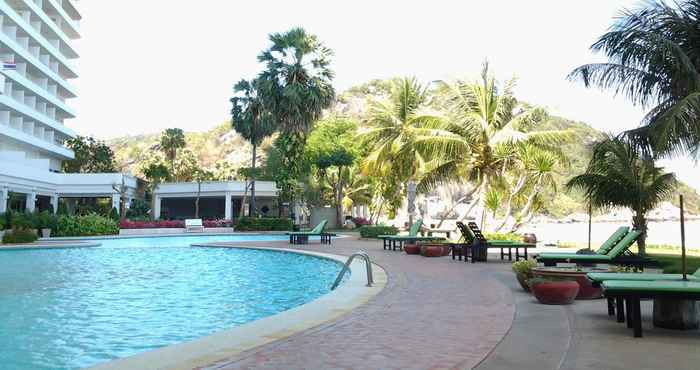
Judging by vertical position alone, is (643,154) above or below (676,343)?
above

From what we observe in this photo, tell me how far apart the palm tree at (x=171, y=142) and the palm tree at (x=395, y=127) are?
38153 millimetres

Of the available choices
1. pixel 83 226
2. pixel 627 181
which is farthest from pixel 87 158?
pixel 627 181

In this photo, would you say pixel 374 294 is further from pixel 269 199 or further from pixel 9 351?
pixel 269 199

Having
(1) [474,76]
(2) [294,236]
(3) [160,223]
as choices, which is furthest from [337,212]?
(1) [474,76]

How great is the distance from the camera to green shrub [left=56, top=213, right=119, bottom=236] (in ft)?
94.0

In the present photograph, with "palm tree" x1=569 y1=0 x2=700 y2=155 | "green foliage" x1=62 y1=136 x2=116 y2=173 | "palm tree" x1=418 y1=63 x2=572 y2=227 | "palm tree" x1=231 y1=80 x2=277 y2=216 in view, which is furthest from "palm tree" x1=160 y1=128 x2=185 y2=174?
"palm tree" x1=569 y1=0 x2=700 y2=155

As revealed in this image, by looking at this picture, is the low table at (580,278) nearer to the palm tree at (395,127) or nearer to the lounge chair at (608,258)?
the lounge chair at (608,258)

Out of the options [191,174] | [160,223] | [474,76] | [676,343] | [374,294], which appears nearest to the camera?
[676,343]

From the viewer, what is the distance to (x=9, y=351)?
5.59m

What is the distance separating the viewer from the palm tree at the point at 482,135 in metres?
21.0

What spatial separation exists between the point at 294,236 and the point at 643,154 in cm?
1454

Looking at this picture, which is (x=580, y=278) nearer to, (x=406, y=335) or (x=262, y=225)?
(x=406, y=335)

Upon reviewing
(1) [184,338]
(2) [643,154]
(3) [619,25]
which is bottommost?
(1) [184,338]

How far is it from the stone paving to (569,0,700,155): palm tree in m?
8.74
